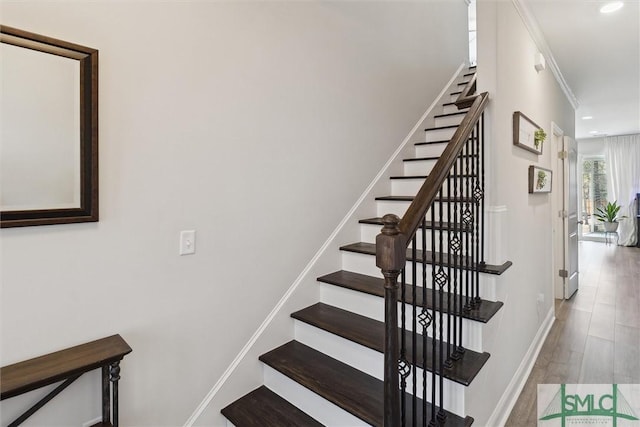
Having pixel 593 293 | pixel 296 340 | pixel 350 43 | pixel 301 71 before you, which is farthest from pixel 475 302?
pixel 593 293

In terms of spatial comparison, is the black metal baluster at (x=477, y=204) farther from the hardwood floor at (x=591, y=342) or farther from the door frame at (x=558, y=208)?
the door frame at (x=558, y=208)

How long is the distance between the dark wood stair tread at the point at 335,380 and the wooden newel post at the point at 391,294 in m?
0.32

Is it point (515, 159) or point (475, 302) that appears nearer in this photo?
point (475, 302)

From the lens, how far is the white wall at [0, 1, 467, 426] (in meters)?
1.26

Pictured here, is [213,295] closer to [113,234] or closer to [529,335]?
[113,234]

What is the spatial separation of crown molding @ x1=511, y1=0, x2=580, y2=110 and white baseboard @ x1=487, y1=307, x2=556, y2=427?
254 cm

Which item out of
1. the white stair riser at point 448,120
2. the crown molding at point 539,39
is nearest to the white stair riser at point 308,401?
the crown molding at point 539,39

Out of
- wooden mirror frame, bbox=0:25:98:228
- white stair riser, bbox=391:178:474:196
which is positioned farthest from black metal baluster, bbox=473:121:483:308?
wooden mirror frame, bbox=0:25:98:228

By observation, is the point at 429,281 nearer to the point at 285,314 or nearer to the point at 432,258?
the point at 432,258

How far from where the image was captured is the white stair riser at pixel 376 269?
1916 millimetres

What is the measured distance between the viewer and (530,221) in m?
2.67

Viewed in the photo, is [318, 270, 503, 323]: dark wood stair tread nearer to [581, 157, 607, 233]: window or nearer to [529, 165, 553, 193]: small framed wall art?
[529, 165, 553, 193]: small framed wall art

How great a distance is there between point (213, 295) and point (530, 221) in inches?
97.9

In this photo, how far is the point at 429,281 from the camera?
2.04m
